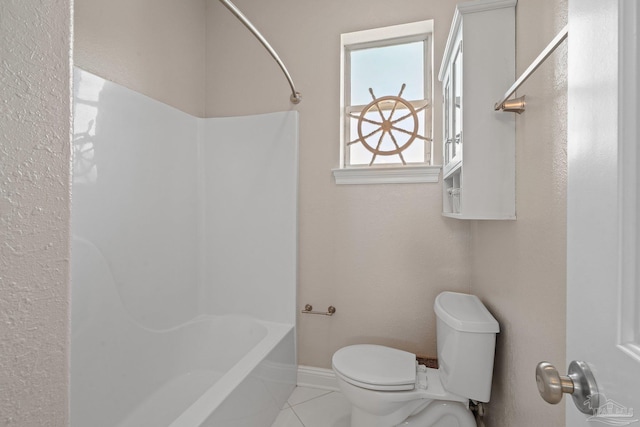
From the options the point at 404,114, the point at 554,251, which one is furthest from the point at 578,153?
the point at 404,114

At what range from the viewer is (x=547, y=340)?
0.89 m

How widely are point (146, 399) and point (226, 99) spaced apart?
1.93 metres

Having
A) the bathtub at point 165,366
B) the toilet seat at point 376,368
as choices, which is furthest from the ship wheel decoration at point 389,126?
the bathtub at point 165,366

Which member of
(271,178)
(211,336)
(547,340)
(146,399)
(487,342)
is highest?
(271,178)

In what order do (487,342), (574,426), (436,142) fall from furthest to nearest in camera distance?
1. (436,142)
2. (487,342)
3. (574,426)

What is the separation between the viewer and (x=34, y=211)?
0.37 meters

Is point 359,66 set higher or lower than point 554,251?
higher

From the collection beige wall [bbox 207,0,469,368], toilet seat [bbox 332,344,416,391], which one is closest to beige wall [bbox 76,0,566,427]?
beige wall [bbox 207,0,469,368]

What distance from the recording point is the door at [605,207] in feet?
1.14

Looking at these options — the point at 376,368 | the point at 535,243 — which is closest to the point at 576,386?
the point at 535,243

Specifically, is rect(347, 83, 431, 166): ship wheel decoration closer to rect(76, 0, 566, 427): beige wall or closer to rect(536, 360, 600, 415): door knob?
rect(76, 0, 566, 427): beige wall

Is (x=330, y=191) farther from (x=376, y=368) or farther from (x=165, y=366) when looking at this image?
(x=165, y=366)

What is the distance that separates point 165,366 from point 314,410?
91 centimetres

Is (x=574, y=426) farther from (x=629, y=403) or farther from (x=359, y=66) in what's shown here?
(x=359, y=66)
